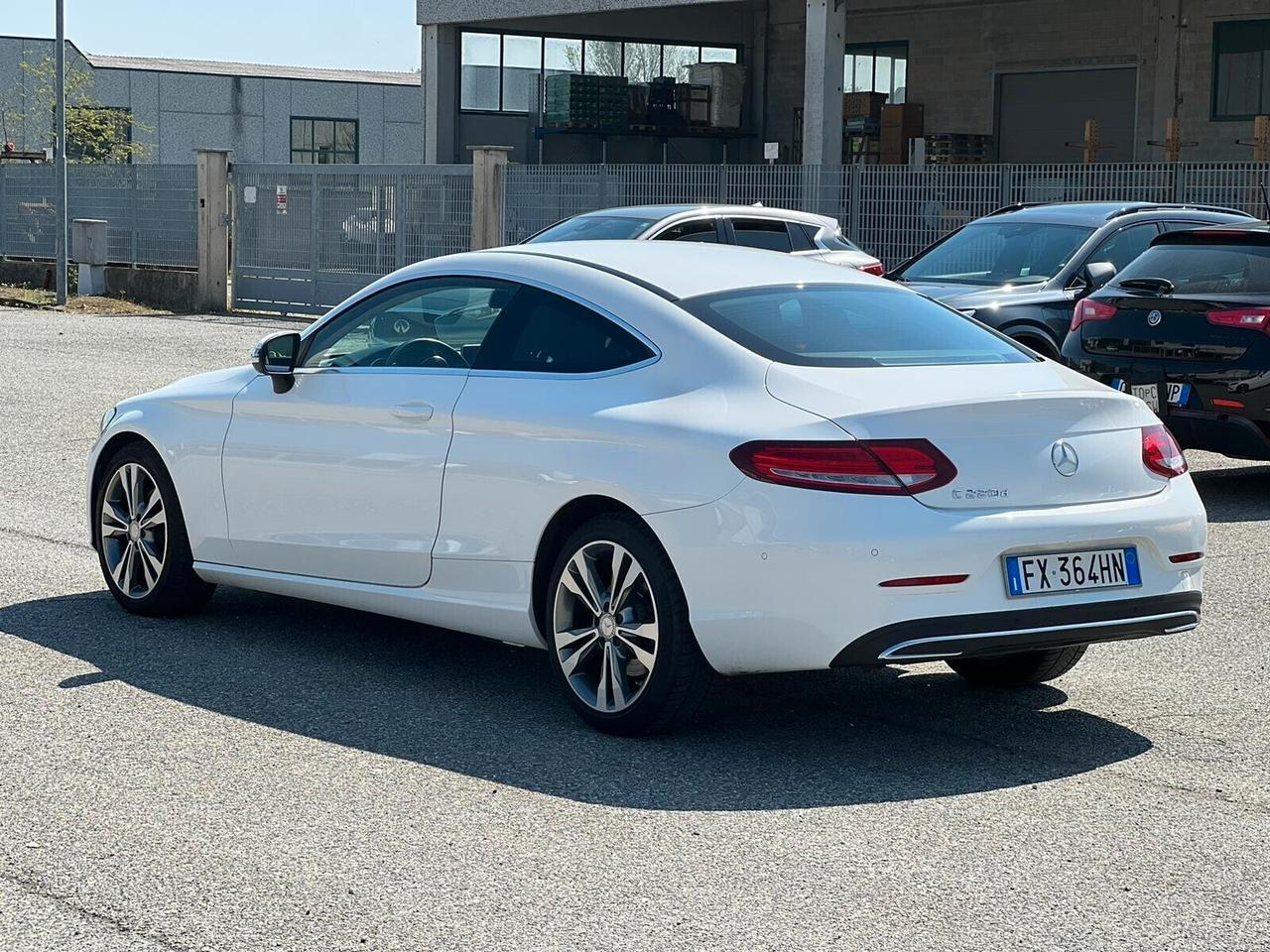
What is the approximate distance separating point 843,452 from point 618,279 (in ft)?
4.05

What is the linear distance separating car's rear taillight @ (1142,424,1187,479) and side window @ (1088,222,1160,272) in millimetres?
8521

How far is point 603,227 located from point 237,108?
4423cm

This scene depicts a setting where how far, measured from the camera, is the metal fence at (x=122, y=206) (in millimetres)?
31391

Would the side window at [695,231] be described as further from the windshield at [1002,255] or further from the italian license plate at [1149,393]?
the italian license plate at [1149,393]

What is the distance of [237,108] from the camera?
59.2 metres

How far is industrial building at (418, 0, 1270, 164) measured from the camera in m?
35.8

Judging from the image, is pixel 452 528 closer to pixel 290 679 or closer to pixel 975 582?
pixel 290 679

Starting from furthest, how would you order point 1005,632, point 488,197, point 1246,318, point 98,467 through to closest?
point 488,197
point 1246,318
point 98,467
point 1005,632

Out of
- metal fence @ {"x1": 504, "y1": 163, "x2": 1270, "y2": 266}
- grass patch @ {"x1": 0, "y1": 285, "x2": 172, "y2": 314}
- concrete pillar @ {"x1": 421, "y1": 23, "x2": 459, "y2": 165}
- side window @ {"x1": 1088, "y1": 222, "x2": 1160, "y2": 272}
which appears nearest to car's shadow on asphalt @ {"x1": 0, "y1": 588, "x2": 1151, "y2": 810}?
side window @ {"x1": 1088, "y1": 222, "x2": 1160, "y2": 272}

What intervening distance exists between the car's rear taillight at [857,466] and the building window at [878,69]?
1470 inches

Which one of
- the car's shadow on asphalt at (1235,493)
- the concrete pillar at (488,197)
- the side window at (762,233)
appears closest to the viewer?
the car's shadow on asphalt at (1235,493)

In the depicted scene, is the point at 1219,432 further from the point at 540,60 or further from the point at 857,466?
the point at 540,60

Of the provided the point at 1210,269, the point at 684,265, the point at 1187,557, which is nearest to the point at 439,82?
Result: the point at 1210,269

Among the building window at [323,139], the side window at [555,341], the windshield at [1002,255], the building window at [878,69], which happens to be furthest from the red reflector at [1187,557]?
the building window at [323,139]
